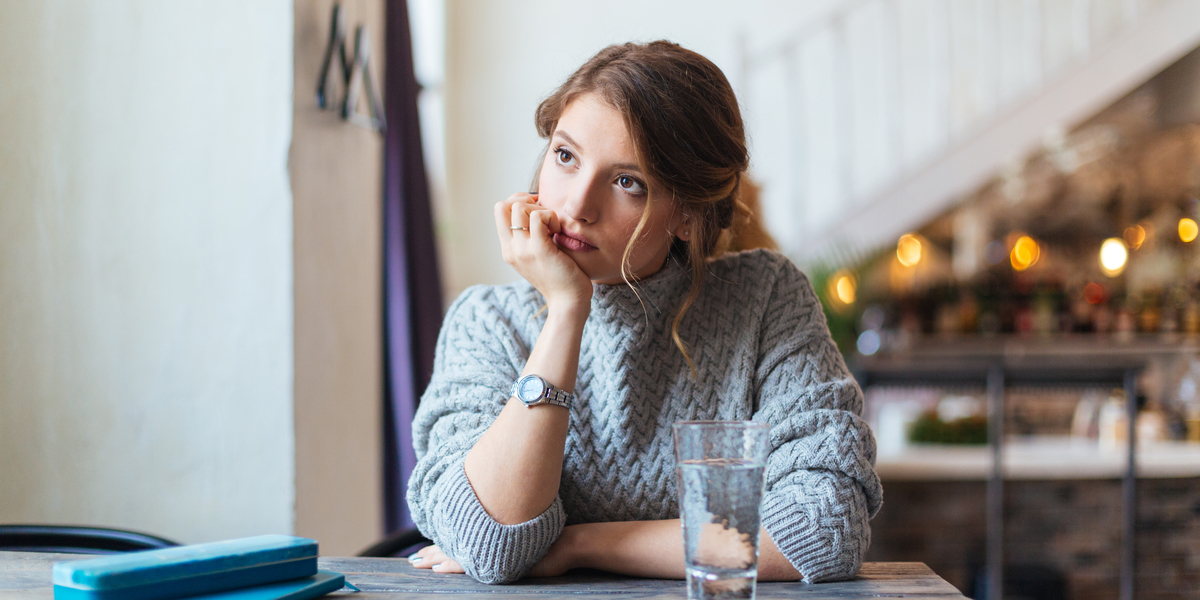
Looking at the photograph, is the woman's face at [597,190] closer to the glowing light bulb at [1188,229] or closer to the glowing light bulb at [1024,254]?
the glowing light bulb at [1024,254]

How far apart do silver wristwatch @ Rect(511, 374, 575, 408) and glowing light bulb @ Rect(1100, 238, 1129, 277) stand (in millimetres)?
4444

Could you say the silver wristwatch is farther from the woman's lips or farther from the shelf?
the shelf

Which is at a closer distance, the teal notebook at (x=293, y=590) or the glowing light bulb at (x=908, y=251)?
the teal notebook at (x=293, y=590)

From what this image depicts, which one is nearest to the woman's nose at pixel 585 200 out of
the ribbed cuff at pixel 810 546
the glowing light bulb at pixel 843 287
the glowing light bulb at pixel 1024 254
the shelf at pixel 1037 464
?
the ribbed cuff at pixel 810 546

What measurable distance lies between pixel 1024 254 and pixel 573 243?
4.31 metres

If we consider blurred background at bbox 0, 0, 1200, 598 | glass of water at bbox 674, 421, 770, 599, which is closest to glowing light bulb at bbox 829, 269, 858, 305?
blurred background at bbox 0, 0, 1200, 598

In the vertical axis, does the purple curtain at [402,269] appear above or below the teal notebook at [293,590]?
above

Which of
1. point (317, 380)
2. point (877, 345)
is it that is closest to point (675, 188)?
point (317, 380)

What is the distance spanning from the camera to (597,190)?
37.8 inches

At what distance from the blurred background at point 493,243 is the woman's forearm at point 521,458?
867 millimetres

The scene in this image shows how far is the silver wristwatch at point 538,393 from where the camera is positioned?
90 cm

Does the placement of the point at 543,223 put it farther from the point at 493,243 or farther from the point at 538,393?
the point at 493,243

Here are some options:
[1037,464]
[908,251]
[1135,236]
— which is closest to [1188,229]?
[1135,236]

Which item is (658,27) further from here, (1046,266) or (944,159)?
(1046,266)
